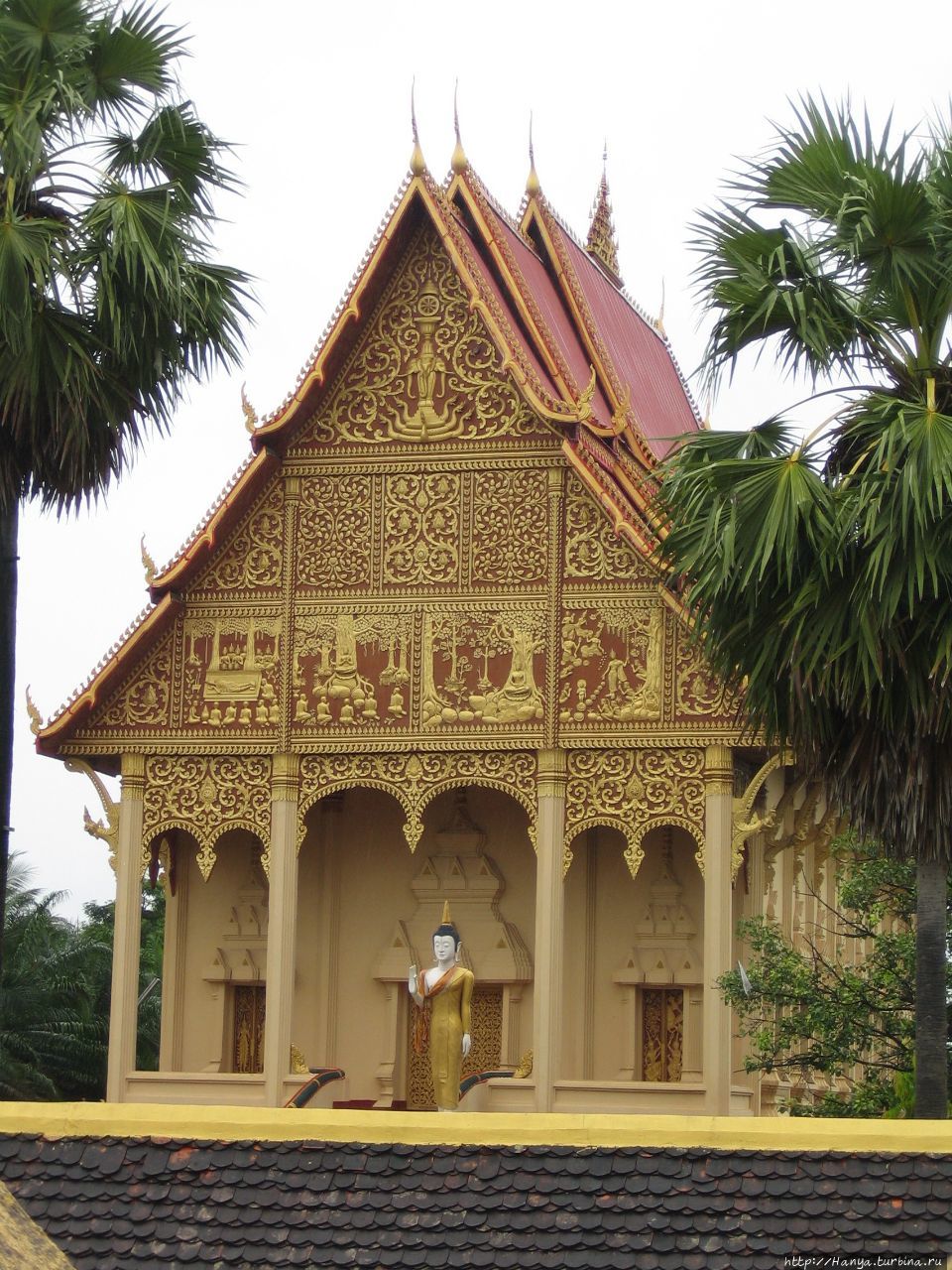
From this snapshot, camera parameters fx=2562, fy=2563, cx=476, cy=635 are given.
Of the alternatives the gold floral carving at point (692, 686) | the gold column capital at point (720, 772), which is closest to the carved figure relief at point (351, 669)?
the gold floral carving at point (692, 686)

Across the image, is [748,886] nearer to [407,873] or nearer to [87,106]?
[407,873]

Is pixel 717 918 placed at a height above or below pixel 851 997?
above

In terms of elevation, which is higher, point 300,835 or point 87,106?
point 87,106

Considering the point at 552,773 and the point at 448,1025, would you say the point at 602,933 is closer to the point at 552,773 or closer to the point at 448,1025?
the point at 552,773

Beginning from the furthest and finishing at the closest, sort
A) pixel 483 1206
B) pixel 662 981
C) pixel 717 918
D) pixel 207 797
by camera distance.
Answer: pixel 662 981 < pixel 207 797 < pixel 717 918 < pixel 483 1206

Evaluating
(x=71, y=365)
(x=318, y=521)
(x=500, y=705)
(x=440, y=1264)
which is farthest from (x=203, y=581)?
(x=440, y=1264)

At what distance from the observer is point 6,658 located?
2081 cm

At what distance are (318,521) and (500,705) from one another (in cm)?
270

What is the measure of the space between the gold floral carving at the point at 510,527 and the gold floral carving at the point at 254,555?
2043 mm

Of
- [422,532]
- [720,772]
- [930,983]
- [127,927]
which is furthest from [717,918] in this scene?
[127,927]

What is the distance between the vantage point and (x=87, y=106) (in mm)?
21688

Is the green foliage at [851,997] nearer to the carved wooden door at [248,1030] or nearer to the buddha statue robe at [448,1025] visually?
the buddha statue robe at [448,1025]

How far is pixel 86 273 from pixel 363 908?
28.9 ft

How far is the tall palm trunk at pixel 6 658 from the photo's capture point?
67.7 feet
